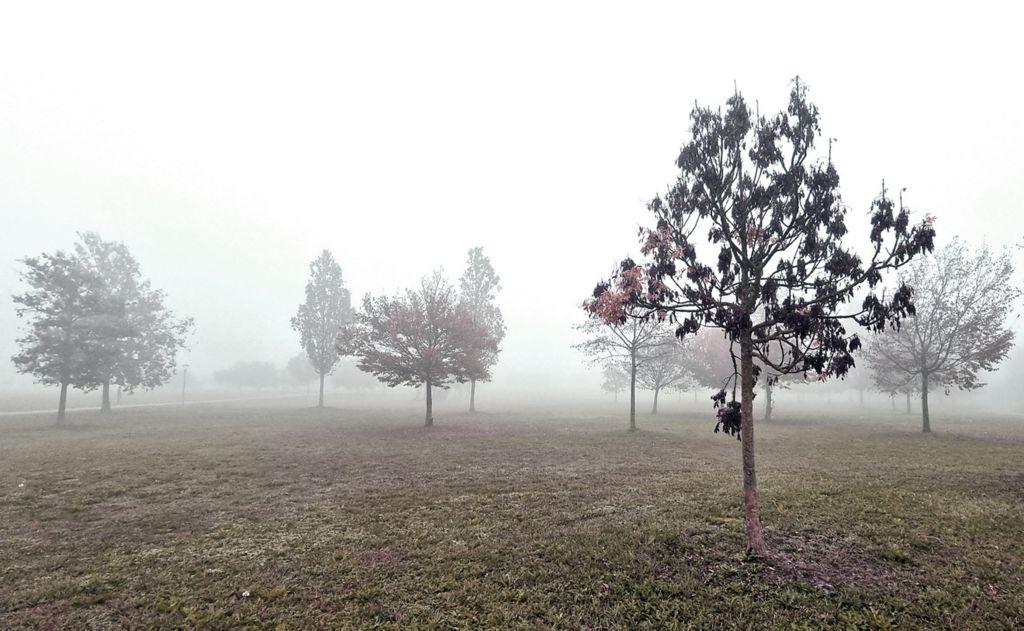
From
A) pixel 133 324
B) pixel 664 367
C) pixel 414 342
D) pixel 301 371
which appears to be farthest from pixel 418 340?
pixel 301 371

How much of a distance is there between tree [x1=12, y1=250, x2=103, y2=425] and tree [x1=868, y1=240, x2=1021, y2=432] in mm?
48852

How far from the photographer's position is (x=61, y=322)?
28.0 meters

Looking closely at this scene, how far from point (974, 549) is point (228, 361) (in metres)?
204

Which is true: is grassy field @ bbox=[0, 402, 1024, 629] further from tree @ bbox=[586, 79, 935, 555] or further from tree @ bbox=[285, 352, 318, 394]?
tree @ bbox=[285, 352, 318, 394]

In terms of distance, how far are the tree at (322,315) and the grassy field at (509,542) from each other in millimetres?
32092

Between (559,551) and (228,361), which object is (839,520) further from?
(228,361)

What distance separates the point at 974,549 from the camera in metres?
7.17

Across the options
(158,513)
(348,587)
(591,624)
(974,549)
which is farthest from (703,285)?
(158,513)

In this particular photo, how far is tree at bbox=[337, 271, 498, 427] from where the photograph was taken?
26703mm

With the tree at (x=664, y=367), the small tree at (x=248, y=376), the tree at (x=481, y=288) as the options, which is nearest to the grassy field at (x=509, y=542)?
the tree at (x=664, y=367)

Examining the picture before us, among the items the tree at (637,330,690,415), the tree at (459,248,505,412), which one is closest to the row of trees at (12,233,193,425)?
the tree at (459,248,505,412)

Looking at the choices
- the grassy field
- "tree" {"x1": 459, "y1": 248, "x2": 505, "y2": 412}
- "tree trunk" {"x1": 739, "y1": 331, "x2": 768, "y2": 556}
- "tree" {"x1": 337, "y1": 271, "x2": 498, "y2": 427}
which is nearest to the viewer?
the grassy field

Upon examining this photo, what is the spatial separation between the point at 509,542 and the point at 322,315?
1875 inches

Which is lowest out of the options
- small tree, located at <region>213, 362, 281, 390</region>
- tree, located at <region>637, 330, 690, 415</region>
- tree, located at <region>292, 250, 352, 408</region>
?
small tree, located at <region>213, 362, 281, 390</region>
